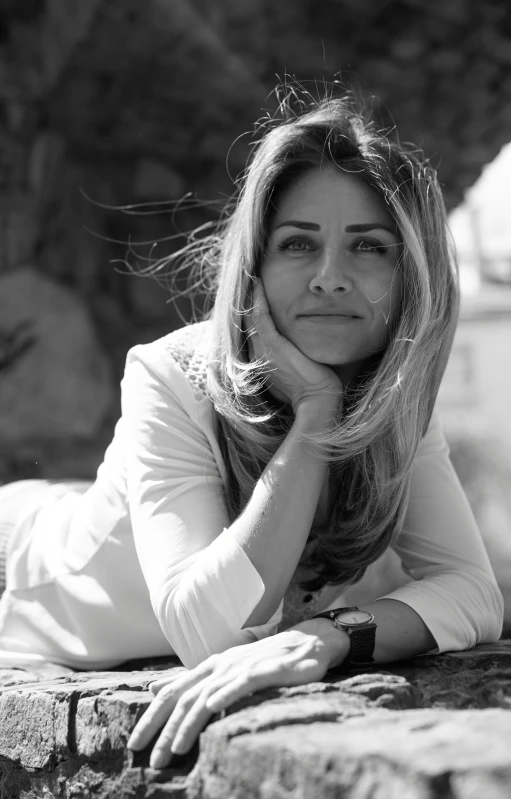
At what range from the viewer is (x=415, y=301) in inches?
61.9

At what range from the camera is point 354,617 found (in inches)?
53.1

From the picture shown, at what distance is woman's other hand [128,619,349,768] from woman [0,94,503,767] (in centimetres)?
9

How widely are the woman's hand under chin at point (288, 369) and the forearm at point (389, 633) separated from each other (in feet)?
1.12

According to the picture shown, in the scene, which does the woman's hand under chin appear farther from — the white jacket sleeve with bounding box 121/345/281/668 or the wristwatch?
the wristwatch

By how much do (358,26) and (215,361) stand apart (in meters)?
2.26

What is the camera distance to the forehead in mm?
1618

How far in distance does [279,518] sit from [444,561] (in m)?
0.46

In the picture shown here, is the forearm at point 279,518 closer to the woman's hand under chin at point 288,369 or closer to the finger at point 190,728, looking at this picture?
the woman's hand under chin at point 288,369

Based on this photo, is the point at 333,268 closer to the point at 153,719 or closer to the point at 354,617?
the point at 354,617

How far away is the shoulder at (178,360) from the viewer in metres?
1.58

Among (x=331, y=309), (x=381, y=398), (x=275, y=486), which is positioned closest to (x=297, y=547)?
(x=275, y=486)

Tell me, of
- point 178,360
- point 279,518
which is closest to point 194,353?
point 178,360

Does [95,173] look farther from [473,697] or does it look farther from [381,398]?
[473,697]

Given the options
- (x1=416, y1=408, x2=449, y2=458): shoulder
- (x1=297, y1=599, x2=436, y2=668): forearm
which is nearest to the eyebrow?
(x1=416, y1=408, x2=449, y2=458): shoulder
